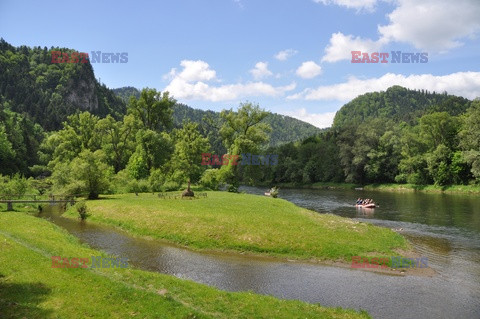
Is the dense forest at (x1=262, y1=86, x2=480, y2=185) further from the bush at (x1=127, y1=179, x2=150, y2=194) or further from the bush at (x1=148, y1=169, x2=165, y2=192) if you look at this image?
the bush at (x1=127, y1=179, x2=150, y2=194)

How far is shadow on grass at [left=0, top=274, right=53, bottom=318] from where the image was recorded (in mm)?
14250

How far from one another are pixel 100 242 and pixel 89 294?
17.5 metres

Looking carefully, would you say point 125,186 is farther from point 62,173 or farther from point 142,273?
point 142,273

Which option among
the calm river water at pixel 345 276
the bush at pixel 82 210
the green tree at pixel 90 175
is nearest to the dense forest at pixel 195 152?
the green tree at pixel 90 175

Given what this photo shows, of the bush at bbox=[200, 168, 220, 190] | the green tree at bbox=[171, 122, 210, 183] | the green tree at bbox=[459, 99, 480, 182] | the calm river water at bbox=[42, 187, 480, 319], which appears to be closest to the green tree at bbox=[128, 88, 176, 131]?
the green tree at bbox=[171, 122, 210, 183]

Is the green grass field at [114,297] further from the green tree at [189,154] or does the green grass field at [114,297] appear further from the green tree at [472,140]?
the green tree at [472,140]

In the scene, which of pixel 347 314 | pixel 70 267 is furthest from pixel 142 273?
pixel 347 314

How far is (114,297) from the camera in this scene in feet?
55.3

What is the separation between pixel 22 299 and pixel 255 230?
20552 millimetres

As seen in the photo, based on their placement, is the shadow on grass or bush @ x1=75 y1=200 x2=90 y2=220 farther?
bush @ x1=75 y1=200 x2=90 y2=220

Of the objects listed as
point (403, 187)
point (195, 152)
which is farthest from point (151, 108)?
point (403, 187)

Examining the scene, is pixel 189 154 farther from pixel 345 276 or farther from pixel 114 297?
pixel 114 297

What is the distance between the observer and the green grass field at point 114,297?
15250 millimetres

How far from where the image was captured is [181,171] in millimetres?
76938
